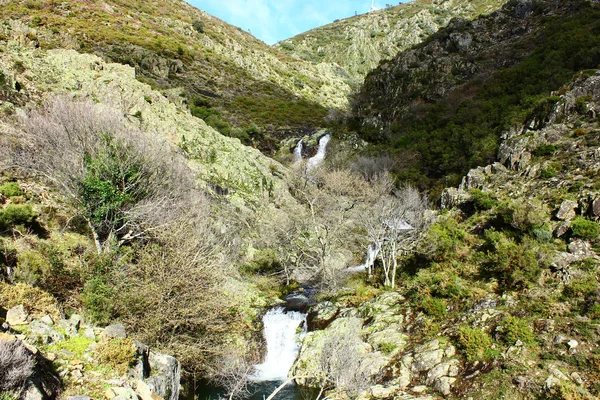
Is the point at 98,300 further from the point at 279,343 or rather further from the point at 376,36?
the point at 376,36

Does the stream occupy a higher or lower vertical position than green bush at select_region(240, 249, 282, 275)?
lower

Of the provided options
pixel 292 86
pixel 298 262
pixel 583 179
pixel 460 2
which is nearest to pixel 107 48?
pixel 292 86

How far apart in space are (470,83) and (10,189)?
183 ft

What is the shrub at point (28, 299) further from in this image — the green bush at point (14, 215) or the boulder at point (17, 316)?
the green bush at point (14, 215)

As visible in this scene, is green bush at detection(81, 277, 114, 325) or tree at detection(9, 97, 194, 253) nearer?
green bush at detection(81, 277, 114, 325)

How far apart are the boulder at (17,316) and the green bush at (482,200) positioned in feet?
85.2

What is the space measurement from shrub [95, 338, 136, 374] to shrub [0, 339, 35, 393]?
9.16 ft

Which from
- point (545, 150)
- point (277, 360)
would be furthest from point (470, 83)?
point (277, 360)

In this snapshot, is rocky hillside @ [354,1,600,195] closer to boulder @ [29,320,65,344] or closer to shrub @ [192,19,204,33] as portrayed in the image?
boulder @ [29,320,65,344]

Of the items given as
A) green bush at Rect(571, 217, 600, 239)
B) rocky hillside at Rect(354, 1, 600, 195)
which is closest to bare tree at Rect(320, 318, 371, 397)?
green bush at Rect(571, 217, 600, 239)

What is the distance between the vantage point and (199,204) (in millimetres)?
24359

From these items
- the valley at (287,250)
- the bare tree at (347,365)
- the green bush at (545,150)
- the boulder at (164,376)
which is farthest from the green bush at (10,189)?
the green bush at (545,150)

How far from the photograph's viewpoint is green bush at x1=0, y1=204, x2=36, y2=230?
46.4ft

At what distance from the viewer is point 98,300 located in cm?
1341
